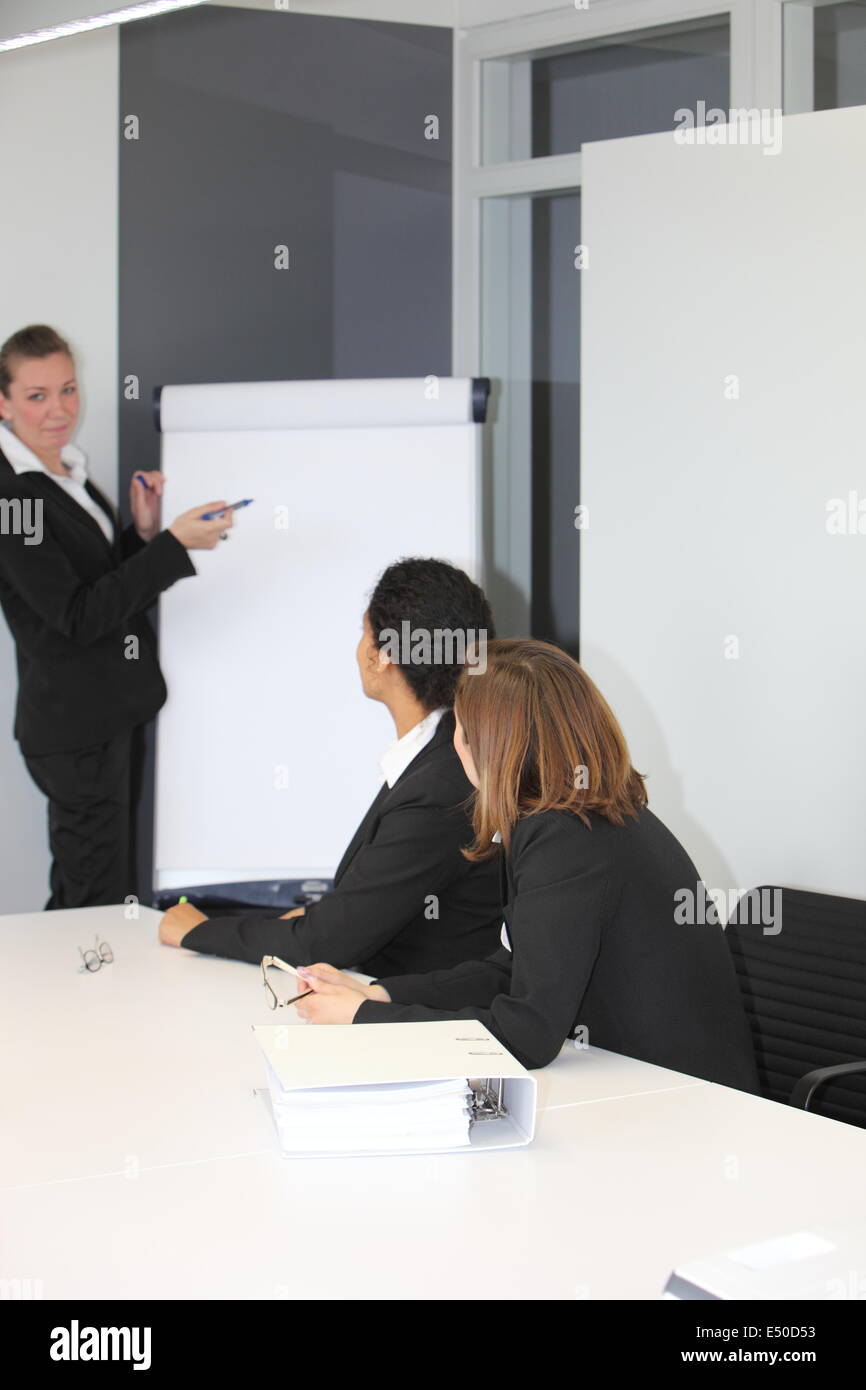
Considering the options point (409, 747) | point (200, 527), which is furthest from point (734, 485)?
point (200, 527)

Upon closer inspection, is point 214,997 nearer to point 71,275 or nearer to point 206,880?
point 206,880

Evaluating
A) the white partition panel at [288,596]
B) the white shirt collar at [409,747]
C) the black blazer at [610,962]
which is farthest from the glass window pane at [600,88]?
the black blazer at [610,962]

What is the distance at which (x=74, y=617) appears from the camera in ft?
12.9

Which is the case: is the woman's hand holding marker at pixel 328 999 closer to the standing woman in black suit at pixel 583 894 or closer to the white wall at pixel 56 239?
the standing woman in black suit at pixel 583 894

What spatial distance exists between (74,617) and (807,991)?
7.64 feet

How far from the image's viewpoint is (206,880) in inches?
165

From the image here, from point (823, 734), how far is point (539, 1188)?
82.9 inches

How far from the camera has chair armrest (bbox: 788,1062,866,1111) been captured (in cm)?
214

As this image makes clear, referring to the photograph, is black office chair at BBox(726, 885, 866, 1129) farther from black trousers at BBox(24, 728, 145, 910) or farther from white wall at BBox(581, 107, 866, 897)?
black trousers at BBox(24, 728, 145, 910)

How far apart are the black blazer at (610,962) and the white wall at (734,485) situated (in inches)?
58.5

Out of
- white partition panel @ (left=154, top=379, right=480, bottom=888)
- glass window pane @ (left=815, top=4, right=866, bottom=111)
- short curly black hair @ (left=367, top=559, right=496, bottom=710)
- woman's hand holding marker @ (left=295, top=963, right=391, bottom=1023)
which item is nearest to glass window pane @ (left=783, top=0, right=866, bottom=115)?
glass window pane @ (left=815, top=4, right=866, bottom=111)

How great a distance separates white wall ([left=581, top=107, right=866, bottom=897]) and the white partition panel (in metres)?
0.62

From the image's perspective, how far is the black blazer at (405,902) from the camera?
240cm
